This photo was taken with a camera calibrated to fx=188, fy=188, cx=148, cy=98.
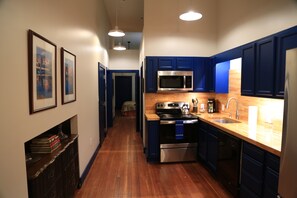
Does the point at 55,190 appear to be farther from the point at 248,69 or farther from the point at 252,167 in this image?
the point at 248,69

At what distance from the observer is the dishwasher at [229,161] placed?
248 centimetres

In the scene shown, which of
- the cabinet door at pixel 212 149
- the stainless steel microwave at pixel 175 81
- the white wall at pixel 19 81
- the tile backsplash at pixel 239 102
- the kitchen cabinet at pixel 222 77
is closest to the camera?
the white wall at pixel 19 81

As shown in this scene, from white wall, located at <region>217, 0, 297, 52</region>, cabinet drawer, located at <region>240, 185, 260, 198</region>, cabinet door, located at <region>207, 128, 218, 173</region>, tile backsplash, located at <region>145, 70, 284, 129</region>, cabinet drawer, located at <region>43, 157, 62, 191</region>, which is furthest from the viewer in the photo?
cabinet door, located at <region>207, 128, 218, 173</region>

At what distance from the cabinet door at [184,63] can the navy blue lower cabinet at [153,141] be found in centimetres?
134

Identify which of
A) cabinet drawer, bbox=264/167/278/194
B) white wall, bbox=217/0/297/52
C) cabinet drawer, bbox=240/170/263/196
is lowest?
cabinet drawer, bbox=240/170/263/196

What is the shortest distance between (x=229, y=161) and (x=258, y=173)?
0.59 metres

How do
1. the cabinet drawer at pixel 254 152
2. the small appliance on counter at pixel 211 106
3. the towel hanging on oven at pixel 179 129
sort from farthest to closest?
1. the small appliance on counter at pixel 211 106
2. the towel hanging on oven at pixel 179 129
3. the cabinet drawer at pixel 254 152

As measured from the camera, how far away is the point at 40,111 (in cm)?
168

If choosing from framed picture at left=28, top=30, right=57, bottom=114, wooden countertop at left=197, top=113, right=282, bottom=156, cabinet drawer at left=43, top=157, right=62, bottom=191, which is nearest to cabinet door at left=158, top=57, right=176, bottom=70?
wooden countertop at left=197, top=113, right=282, bottom=156

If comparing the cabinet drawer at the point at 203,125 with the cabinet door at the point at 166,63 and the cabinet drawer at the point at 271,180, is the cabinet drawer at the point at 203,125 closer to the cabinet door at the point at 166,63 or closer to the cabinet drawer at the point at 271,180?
the cabinet door at the point at 166,63

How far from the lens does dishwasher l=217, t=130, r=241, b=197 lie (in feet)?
8.13

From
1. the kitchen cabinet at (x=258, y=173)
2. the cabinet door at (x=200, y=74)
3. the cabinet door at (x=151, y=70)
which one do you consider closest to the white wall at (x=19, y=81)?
the cabinet door at (x=151, y=70)

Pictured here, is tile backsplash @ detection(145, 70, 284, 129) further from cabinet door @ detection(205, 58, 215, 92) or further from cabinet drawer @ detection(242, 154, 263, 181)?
cabinet drawer @ detection(242, 154, 263, 181)

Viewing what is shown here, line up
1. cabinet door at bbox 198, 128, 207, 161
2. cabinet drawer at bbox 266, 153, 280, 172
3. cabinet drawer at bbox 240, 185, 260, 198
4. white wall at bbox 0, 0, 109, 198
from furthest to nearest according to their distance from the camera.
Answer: cabinet door at bbox 198, 128, 207, 161
cabinet drawer at bbox 240, 185, 260, 198
cabinet drawer at bbox 266, 153, 280, 172
white wall at bbox 0, 0, 109, 198
